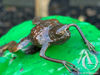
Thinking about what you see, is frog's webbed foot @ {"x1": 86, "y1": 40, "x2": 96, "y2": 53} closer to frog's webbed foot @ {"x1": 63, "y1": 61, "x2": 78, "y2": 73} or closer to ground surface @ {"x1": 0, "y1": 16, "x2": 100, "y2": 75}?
ground surface @ {"x1": 0, "y1": 16, "x2": 100, "y2": 75}

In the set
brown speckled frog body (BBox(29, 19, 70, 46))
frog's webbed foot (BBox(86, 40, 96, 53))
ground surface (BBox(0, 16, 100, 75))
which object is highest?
brown speckled frog body (BBox(29, 19, 70, 46))

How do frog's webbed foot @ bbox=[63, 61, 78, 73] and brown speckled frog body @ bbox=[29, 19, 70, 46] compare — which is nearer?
frog's webbed foot @ bbox=[63, 61, 78, 73]

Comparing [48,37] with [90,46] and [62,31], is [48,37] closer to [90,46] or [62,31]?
[62,31]

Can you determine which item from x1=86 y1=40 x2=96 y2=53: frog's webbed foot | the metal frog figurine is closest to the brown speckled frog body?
the metal frog figurine

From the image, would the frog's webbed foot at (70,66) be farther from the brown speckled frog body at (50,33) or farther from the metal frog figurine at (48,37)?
the brown speckled frog body at (50,33)

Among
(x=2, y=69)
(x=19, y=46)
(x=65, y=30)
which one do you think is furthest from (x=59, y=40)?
(x=2, y=69)

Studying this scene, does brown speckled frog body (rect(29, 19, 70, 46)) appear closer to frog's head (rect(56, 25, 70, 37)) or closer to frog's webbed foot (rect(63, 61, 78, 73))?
frog's head (rect(56, 25, 70, 37))

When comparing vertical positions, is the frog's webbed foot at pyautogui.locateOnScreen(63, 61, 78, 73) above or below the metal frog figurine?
below

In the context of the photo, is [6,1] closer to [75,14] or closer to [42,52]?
[75,14]

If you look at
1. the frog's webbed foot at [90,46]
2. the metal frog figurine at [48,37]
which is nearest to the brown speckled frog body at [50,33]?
the metal frog figurine at [48,37]

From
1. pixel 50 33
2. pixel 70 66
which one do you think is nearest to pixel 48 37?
pixel 50 33
